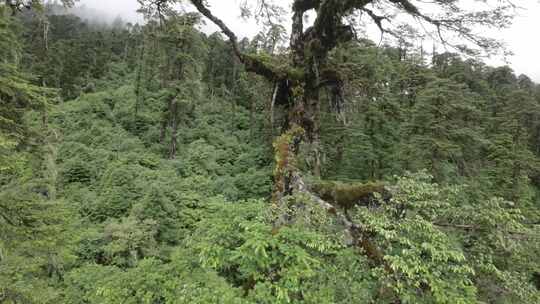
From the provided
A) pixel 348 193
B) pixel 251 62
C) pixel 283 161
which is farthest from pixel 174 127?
pixel 348 193

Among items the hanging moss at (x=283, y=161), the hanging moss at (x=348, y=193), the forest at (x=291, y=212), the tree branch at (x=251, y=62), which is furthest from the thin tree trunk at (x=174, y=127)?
the hanging moss at (x=348, y=193)

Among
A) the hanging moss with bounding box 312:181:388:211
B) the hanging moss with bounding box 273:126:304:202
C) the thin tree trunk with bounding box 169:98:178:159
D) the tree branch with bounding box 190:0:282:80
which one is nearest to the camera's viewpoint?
the hanging moss with bounding box 273:126:304:202

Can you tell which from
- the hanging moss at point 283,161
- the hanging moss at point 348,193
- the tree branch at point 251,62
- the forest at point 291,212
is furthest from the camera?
the tree branch at point 251,62

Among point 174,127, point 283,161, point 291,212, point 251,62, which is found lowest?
point 291,212

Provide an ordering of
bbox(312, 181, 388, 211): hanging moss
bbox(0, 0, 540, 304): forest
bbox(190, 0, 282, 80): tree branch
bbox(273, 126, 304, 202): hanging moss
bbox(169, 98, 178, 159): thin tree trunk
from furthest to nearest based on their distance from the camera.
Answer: bbox(169, 98, 178, 159): thin tree trunk → bbox(190, 0, 282, 80): tree branch → bbox(312, 181, 388, 211): hanging moss → bbox(273, 126, 304, 202): hanging moss → bbox(0, 0, 540, 304): forest

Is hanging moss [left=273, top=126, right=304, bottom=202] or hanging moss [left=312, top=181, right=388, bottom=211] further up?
hanging moss [left=273, top=126, right=304, bottom=202]

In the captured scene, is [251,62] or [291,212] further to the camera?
[251,62]

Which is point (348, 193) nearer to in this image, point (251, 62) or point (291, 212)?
point (291, 212)

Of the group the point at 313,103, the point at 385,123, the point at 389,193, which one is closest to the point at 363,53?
the point at 313,103

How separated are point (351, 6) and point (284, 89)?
5.31ft

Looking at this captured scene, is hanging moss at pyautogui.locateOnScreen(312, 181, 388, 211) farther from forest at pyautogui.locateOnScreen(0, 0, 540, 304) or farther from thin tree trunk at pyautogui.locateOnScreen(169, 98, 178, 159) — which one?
thin tree trunk at pyautogui.locateOnScreen(169, 98, 178, 159)

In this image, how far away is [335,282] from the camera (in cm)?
334

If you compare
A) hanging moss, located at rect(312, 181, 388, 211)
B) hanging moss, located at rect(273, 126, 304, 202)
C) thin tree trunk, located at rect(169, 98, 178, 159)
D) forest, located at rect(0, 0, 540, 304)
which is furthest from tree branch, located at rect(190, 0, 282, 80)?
thin tree trunk, located at rect(169, 98, 178, 159)

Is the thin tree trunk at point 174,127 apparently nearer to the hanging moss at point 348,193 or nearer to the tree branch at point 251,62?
the tree branch at point 251,62
